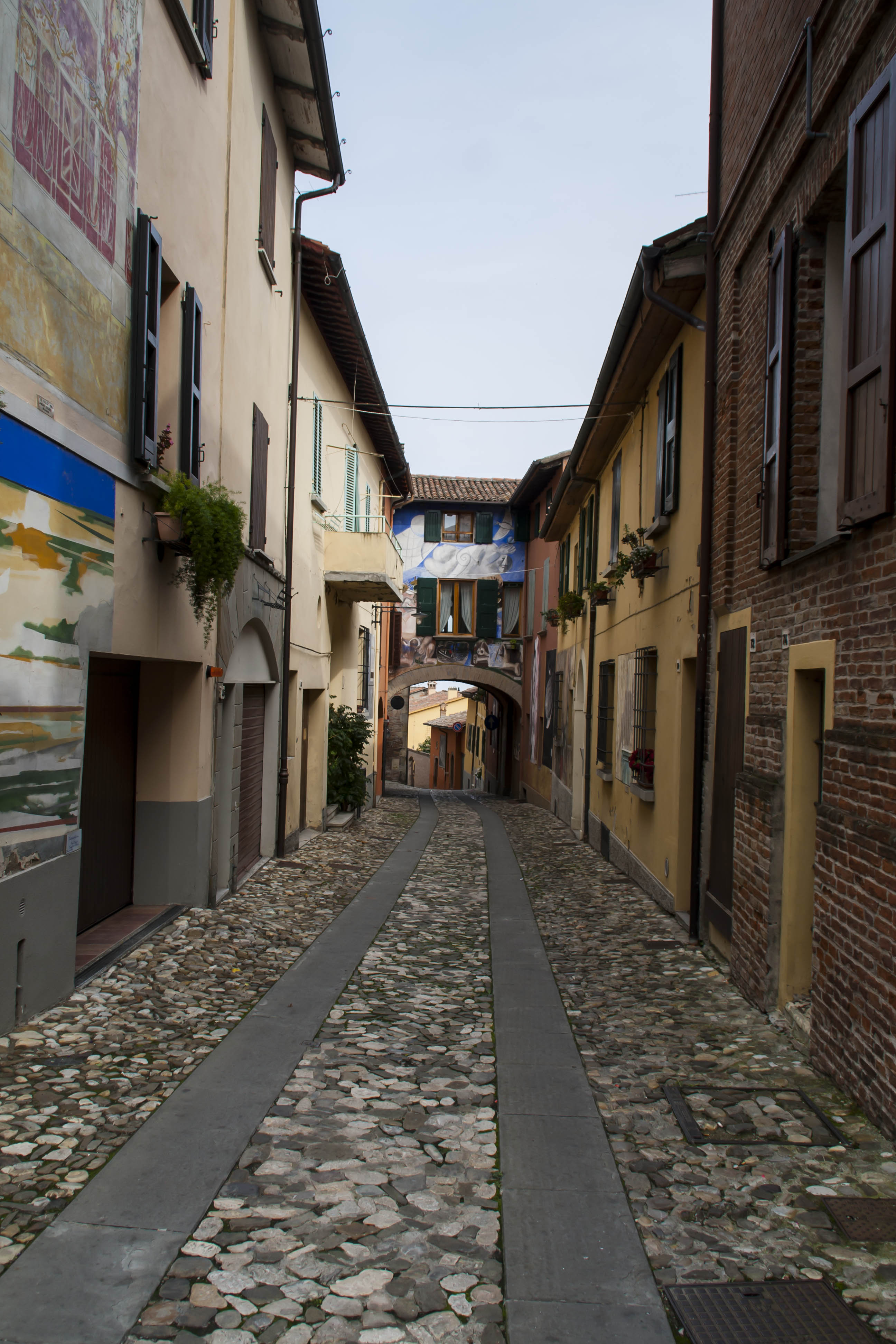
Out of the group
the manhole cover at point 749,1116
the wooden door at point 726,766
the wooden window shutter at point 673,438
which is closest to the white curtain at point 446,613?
the wooden window shutter at point 673,438

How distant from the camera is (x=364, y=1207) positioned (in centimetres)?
340

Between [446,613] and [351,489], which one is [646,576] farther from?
[446,613]

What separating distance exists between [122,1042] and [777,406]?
524cm

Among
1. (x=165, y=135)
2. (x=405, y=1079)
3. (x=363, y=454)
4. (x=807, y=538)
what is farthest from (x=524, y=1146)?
(x=363, y=454)

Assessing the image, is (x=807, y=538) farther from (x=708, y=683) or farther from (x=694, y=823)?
(x=694, y=823)

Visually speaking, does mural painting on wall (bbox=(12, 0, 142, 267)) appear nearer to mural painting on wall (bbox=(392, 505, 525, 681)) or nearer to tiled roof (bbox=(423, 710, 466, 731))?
mural painting on wall (bbox=(392, 505, 525, 681))

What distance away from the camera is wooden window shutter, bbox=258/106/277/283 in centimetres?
987

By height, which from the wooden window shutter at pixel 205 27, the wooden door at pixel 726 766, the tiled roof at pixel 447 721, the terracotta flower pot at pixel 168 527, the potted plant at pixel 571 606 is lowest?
the tiled roof at pixel 447 721

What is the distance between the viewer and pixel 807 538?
5.62 meters

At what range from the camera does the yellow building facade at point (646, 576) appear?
8500 mm

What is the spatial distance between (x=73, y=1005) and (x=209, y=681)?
3356 millimetres

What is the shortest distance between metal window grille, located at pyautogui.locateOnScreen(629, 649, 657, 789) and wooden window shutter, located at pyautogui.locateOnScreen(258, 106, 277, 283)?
5.82 meters

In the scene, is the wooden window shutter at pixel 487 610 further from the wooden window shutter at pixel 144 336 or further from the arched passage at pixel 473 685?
the wooden window shutter at pixel 144 336

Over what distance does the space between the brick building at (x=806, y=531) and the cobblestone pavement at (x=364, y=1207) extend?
70.5 inches
